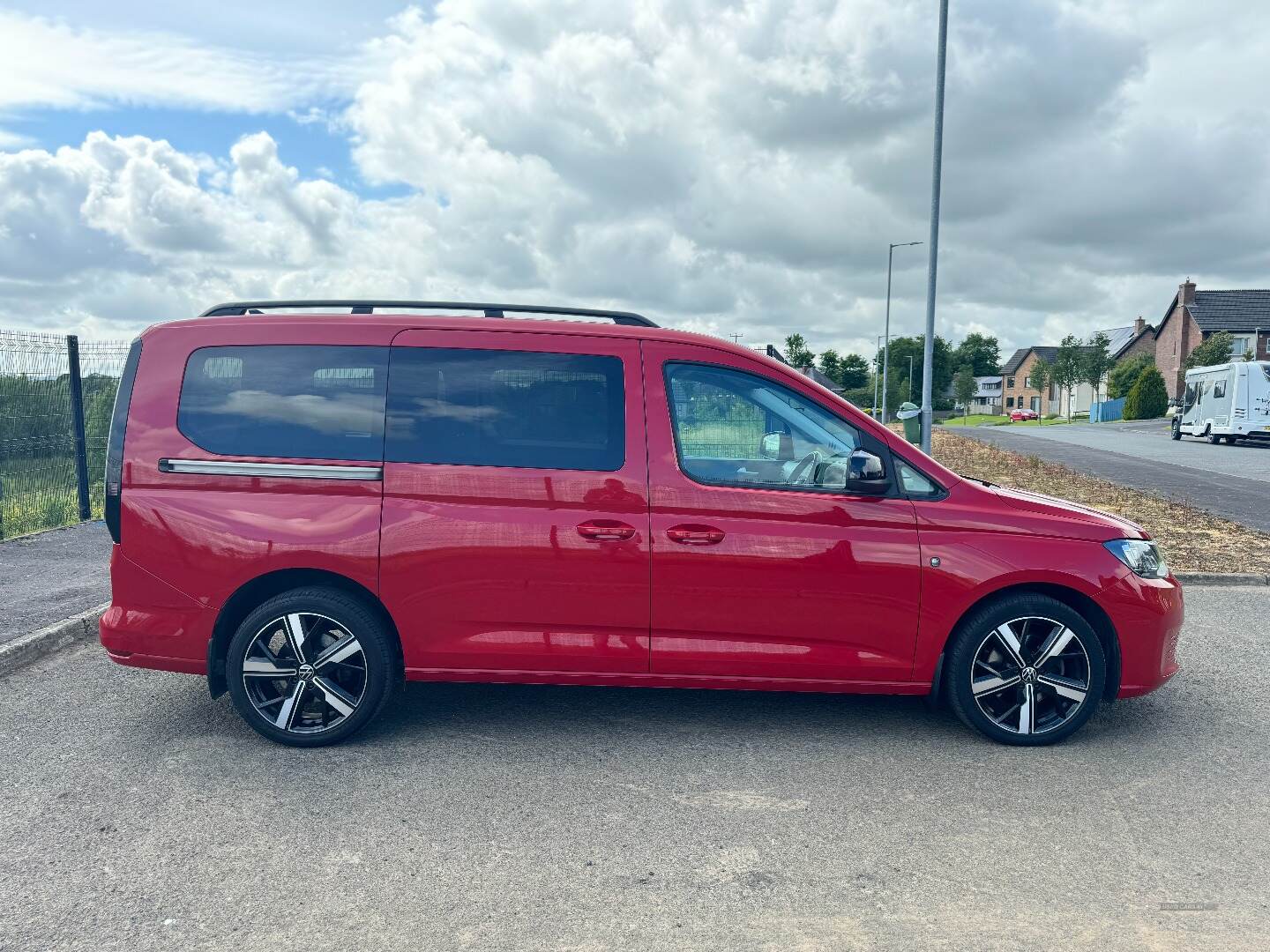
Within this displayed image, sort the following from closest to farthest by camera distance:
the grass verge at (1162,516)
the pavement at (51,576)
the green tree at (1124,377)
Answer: the pavement at (51,576) < the grass verge at (1162,516) < the green tree at (1124,377)

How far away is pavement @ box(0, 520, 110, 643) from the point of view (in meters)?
6.43

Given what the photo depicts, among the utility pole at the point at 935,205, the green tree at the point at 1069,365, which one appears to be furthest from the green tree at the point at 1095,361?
the utility pole at the point at 935,205

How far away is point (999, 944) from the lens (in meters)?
2.80

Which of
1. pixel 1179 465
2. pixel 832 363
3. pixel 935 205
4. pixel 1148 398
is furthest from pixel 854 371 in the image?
pixel 935 205

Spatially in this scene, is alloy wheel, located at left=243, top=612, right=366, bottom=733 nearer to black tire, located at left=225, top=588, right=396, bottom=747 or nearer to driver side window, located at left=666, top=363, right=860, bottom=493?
black tire, located at left=225, top=588, right=396, bottom=747

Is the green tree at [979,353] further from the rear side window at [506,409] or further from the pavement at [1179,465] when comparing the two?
the rear side window at [506,409]

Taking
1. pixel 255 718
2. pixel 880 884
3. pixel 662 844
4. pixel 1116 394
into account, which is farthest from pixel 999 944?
pixel 1116 394

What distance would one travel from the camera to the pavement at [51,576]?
253 inches

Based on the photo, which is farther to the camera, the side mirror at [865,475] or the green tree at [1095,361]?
the green tree at [1095,361]

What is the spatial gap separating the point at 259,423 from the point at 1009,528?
3301mm

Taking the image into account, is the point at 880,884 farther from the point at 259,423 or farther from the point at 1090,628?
the point at 259,423

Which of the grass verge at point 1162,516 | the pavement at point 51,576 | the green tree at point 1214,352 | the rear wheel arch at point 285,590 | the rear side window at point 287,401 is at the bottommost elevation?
the grass verge at point 1162,516

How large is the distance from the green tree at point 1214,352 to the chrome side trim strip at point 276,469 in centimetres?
6724

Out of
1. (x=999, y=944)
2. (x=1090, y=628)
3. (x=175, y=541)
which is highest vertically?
(x=175, y=541)
